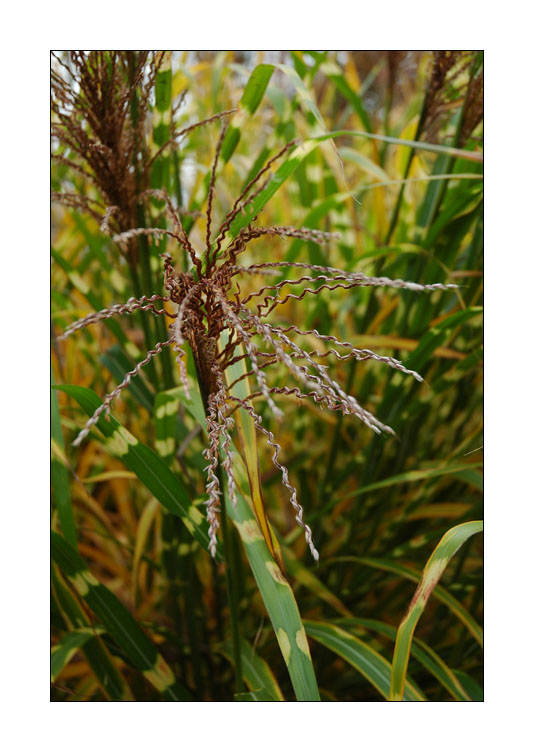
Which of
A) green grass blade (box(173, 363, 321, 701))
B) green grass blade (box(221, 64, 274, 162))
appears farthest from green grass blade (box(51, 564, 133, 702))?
green grass blade (box(221, 64, 274, 162))

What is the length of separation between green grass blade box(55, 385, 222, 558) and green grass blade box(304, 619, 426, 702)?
0.19 m

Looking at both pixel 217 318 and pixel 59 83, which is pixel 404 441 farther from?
pixel 59 83

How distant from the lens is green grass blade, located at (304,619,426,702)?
58cm

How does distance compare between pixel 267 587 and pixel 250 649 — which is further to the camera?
pixel 250 649

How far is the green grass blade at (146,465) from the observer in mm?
535

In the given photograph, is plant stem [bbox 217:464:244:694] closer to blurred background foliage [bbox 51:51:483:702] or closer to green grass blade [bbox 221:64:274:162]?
blurred background foliage [bbox 51:51:483:702]

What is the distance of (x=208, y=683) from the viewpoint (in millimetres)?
794

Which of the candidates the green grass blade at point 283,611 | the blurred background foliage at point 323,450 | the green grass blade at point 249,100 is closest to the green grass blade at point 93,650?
the blurred background foliage at point 323,450

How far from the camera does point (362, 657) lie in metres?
0.61

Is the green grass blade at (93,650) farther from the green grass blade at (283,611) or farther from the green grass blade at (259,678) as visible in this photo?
the green grass blade at (283,611)

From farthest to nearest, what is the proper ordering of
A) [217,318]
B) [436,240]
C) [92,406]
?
[436,240] → [92,406] → [217,318]

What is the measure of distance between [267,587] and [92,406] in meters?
0.24
